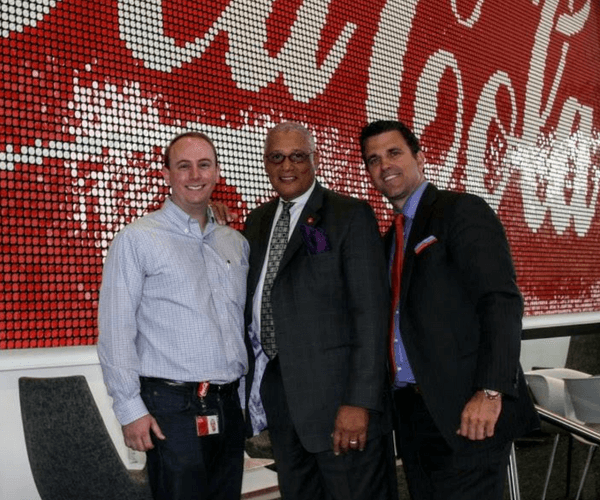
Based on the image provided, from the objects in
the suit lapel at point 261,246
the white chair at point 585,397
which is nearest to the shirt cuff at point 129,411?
the suit lapel at point 261,246

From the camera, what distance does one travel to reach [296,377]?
1876 millimetres

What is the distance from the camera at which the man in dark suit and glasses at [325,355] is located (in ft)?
6.09

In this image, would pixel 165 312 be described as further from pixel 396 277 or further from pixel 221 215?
pixel 396 277

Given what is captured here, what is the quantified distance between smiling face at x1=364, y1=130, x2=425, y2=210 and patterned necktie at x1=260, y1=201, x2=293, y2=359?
279 mm

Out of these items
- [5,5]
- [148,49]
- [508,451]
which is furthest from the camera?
[148,49]

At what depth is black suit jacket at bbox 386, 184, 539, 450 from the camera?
1.72 m

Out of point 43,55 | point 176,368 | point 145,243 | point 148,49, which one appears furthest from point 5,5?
point 176,368

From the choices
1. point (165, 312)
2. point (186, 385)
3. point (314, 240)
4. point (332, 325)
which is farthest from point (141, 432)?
point (314, 240)

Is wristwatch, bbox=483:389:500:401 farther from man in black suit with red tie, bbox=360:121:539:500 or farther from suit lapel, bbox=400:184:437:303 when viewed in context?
suit lapel, bbox=400:184:437:303

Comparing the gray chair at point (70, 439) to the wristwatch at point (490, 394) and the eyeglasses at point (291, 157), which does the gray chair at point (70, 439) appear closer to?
the eyeglasses at point (291, 157)

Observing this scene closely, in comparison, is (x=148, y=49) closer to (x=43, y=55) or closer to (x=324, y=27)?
(x=43, y=55)

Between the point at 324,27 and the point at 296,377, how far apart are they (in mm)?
2155

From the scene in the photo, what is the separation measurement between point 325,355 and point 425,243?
40cm

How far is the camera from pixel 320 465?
1.92 metres
